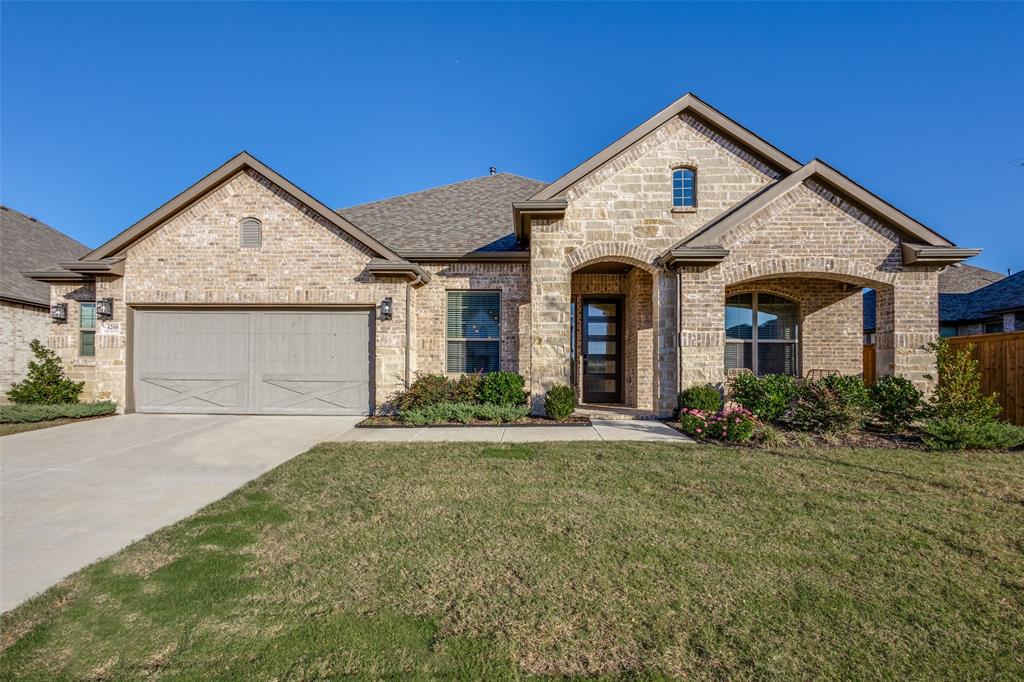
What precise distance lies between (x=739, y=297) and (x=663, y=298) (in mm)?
3040

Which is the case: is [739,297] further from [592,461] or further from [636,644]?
[636,644]

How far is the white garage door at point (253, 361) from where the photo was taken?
11.3m

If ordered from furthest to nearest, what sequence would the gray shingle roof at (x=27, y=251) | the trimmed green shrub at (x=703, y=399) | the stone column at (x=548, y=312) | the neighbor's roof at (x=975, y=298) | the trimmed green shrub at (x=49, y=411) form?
the neighbor's roof at (x=975, y=298), the gray shingle roof at (x=27, y=251), the stone column at (x=548, y=312), the trimmed green shrub at (x=49, y=411), the trimmed green shrub at (x=703, y=399)

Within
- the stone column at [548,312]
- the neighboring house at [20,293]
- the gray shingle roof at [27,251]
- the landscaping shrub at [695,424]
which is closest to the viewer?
the landscaping shrub at [695,424]

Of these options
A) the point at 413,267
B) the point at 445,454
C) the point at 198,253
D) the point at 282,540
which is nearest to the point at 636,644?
the point at 282,540

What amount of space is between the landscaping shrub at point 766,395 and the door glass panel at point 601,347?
4.48m

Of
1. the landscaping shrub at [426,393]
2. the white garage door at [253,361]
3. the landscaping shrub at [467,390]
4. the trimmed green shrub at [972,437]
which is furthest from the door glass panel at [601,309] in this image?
the trimmed green shrub at [972,437]

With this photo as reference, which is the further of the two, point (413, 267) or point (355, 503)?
point (413, 267)

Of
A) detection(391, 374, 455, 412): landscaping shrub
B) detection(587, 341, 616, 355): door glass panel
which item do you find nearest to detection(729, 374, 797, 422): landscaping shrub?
detection(587, 341, 616, 355): door glass panel

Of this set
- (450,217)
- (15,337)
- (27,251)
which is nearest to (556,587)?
(450,217)

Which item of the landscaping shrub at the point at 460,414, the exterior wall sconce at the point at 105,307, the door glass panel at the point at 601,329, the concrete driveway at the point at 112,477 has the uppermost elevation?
the exterior wall sconce at the point at 105,307

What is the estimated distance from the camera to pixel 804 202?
9984 mm

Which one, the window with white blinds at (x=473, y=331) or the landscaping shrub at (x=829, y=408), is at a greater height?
the window with white blinds at (x=473, y=331)

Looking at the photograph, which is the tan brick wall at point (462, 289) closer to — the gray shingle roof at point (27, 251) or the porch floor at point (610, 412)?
the porch floor at point (610, 412)
